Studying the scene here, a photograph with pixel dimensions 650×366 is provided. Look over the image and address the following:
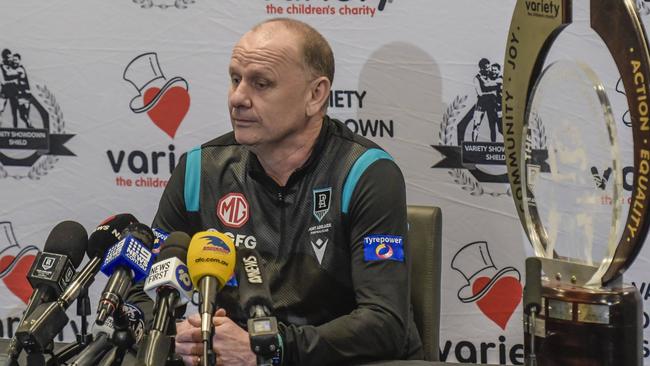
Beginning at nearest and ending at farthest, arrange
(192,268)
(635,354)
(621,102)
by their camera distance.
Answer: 1. (192,268)
2. (635,354)
3. (621,102)

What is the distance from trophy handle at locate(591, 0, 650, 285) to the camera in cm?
183

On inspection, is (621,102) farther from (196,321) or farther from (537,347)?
(196,321)

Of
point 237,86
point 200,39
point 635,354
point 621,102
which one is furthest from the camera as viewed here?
→ point 200,39

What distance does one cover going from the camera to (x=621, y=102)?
278 cm

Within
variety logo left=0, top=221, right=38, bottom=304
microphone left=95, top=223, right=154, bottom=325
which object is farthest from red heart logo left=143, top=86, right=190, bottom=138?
microphone left=95, top=223, right=154, bottom=325

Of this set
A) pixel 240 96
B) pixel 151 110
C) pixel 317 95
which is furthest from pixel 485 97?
pixel 151 110

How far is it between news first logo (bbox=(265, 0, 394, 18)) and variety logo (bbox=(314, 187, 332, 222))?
875 millimetres

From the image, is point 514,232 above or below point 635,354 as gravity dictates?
above

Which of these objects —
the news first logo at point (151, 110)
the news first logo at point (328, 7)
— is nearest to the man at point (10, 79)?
the news first logo at point (151, 110)

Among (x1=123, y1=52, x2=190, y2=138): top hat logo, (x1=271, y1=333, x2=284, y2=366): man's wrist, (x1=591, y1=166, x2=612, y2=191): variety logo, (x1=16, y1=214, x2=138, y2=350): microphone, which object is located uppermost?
(x1=123, y1=52, x2=190, y2=138): top hat logo

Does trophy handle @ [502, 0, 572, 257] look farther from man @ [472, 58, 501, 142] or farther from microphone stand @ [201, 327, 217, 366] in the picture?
microphone stand @ [201, 327, 217, 366]

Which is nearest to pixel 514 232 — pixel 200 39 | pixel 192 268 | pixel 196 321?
pixel 200 39

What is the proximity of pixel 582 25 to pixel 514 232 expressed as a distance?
2.14ft

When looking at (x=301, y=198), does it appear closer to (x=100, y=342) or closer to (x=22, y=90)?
(x=100, y=342)
